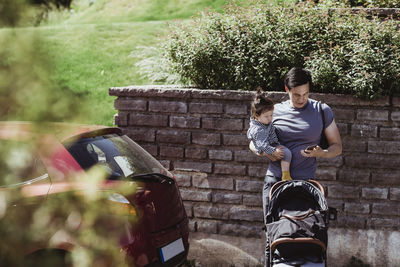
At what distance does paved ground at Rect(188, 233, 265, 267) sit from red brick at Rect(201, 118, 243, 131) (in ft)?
4.39

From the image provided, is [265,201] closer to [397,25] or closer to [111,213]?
[111,213]

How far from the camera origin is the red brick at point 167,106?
5.43m

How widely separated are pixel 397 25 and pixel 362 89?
130 centimetres

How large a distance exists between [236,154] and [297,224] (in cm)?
197

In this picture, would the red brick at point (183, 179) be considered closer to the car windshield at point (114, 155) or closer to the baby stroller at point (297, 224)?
the car windshield at point (114, 155)

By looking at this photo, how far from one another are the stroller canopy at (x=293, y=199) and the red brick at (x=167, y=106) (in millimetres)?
2071

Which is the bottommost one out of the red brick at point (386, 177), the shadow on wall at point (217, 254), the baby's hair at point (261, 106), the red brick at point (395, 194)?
the shadow on wall at point (217, 254)

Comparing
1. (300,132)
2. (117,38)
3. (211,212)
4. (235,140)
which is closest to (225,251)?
(211,212)

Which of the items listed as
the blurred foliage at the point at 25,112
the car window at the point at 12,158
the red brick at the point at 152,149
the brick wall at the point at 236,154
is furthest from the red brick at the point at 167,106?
the car window at the point at 12,158

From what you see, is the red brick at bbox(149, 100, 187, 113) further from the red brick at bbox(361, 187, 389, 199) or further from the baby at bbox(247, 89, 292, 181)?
the red brick at bbox(361, 187, 389, 199)

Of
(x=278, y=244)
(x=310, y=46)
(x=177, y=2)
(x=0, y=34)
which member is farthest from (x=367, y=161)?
(x=177, y=2)

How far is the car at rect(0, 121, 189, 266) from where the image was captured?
127 centimetres

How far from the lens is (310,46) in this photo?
563 centimetres

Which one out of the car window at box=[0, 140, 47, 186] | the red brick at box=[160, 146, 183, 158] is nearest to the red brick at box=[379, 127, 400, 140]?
the red brick at box=[160, 146, 183, 158]
